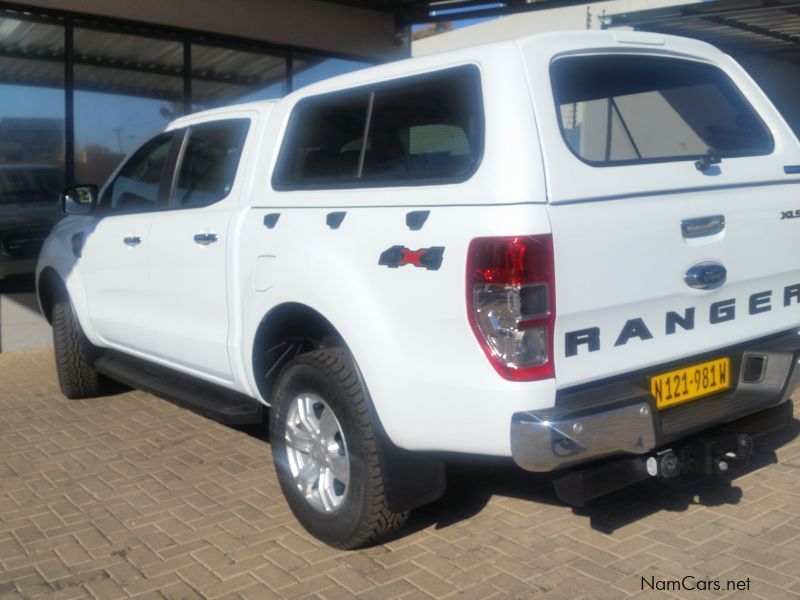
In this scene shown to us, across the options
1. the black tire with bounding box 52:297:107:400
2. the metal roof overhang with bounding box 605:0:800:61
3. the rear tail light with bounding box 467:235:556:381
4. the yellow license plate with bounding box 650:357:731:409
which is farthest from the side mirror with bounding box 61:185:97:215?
the metal roof overhang with bounding box 605:0:800:61

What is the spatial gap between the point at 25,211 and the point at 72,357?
271 centimetres

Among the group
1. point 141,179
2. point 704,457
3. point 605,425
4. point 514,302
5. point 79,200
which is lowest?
point 704,457

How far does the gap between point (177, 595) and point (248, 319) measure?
1.27 m

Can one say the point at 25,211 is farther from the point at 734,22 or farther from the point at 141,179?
the point at 734,22

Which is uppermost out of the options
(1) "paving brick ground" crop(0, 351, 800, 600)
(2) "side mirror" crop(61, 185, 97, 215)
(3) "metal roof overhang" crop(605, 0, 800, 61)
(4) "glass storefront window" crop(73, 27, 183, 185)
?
(3) "metal roof overhang" crop(605, 0, 800, 61)

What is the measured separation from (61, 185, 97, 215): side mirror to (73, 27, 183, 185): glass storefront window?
2.78 metres

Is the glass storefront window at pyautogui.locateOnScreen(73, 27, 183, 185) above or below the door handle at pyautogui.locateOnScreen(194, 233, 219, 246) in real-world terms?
above

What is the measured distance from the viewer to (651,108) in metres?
4.60

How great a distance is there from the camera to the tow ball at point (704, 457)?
3441 millimetres

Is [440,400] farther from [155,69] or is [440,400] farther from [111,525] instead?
[155,69]

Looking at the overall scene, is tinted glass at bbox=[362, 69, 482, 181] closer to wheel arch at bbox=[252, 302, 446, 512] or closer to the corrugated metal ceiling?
wheel arch at bbox=[252, 302, 446, 512]

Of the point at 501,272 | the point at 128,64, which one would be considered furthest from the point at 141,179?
the point at 128,64

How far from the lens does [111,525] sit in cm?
427

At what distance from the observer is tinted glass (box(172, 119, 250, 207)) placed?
465cm
